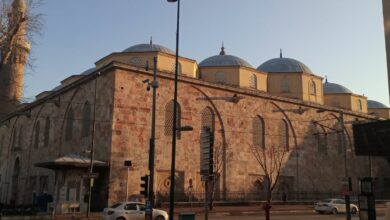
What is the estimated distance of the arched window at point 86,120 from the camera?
32094 mm

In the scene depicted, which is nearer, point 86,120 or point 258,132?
point 86,120

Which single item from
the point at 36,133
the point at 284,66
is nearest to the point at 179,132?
the point at 36,133

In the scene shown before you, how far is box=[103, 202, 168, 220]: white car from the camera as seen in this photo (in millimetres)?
19406

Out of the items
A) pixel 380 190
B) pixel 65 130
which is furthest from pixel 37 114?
pixel 380 190

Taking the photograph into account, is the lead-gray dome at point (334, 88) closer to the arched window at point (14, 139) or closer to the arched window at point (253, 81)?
the arched window at point (253, 81)

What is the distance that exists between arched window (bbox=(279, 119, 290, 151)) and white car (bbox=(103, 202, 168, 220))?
21173 millimetres

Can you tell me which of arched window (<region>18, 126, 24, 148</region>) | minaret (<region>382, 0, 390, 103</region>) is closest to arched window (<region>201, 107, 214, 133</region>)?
arched window (<region>18, 126, 24, 148</region>)

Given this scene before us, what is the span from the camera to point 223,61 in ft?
139

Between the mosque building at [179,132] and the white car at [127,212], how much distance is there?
242 inches

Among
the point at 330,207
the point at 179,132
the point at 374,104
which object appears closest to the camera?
the point at 330,207

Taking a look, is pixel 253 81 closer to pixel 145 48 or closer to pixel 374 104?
pixel 145 48

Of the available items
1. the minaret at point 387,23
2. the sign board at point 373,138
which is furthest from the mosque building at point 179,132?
the minaret at point 387,23

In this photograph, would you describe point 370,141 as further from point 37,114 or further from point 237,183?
point 37,114

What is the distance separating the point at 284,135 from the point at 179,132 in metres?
11.8
